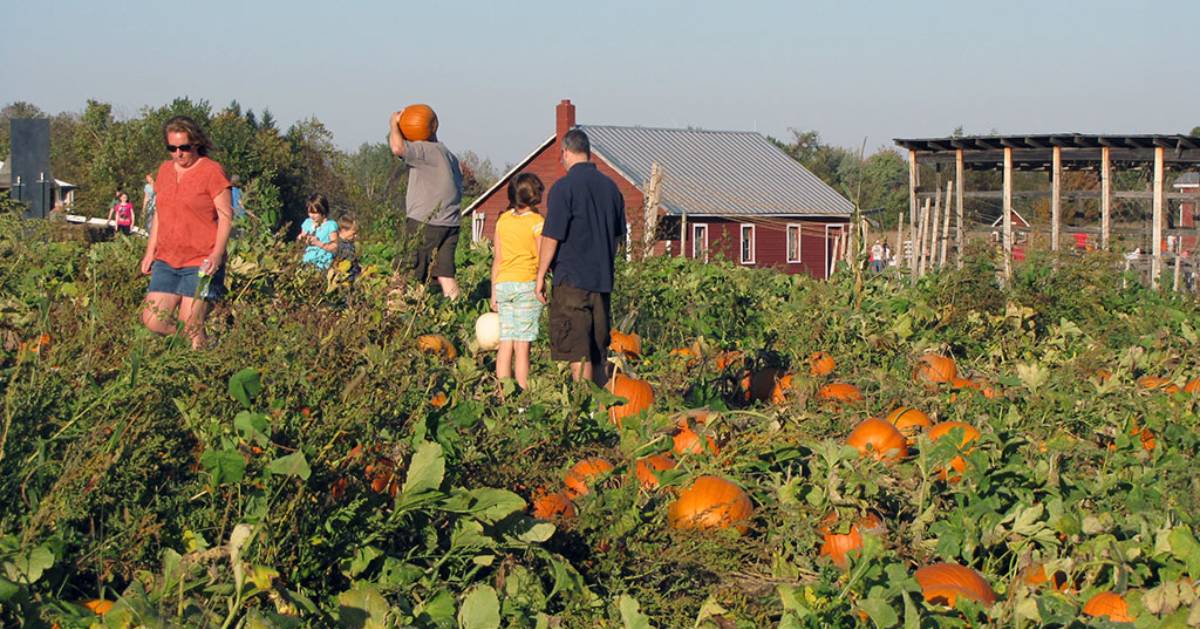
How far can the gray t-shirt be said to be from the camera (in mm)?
8906

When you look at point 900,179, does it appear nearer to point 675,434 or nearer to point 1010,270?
point 1010,270

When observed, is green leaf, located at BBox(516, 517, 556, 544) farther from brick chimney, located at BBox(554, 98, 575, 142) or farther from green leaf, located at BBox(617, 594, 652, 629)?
brick chimney, located at BBox(554, 98, 575, 142)

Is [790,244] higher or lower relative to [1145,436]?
higher

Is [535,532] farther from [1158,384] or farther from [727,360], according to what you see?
[1158,384]

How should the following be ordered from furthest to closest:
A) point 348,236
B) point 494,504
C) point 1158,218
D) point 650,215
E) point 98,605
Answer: point 1158,218, point 650,215, point 348,236, point 494,504, point 98,605

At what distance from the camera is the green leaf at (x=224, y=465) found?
3.37 metres

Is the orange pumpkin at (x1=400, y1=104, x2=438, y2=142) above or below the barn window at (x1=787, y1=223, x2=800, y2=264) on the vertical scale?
above

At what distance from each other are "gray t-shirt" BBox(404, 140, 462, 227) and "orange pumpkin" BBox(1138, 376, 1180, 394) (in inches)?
165

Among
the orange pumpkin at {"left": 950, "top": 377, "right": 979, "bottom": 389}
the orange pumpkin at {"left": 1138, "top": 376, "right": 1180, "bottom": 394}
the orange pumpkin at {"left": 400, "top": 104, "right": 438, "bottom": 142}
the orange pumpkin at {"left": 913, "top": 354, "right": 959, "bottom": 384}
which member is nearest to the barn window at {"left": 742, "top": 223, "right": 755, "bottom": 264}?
the orange pumpkin at {"left": 400, "top": 104, "right": 438, "bottom": 142}

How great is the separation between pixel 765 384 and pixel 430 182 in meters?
2.86

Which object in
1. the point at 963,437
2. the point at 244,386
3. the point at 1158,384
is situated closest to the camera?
the point at 244,386

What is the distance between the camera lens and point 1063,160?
975 inches

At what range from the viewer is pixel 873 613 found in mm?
3447

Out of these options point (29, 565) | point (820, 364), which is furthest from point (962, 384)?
point (29, 565)
